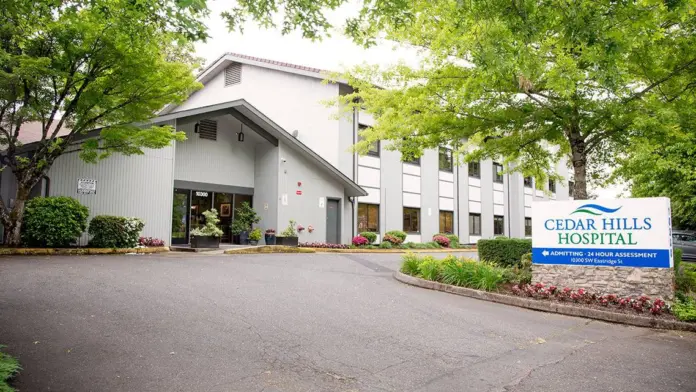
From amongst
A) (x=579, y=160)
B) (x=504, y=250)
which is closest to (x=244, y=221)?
(x=504, y=250)

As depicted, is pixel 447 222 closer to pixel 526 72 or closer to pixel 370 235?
pixel 370 235

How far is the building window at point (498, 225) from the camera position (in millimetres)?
33350

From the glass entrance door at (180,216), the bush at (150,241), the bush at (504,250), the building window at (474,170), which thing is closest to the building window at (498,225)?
the building window at (474,170)

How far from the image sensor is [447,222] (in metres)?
29.4

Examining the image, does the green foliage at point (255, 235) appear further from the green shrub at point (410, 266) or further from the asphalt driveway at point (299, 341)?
the asphalt driveway at point (299, 341)

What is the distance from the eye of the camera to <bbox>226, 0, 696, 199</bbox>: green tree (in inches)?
211

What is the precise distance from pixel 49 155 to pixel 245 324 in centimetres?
1115

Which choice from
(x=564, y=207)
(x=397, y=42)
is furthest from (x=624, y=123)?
(x=397, y=42)

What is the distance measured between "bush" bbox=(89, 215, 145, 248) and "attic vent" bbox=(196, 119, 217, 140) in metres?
6.22

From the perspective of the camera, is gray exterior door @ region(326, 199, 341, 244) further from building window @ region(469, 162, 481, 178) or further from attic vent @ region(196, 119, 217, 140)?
building window @ region(469, 162, 481, 178)

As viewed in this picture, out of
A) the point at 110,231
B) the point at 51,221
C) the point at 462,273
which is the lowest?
the point at 462,273

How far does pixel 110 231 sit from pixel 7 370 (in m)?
11.9

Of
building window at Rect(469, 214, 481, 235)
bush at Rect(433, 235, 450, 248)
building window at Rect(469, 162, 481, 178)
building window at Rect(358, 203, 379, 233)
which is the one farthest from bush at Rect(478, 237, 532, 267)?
building window at Rect(469, 162, 481, 178)

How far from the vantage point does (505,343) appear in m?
5.96
